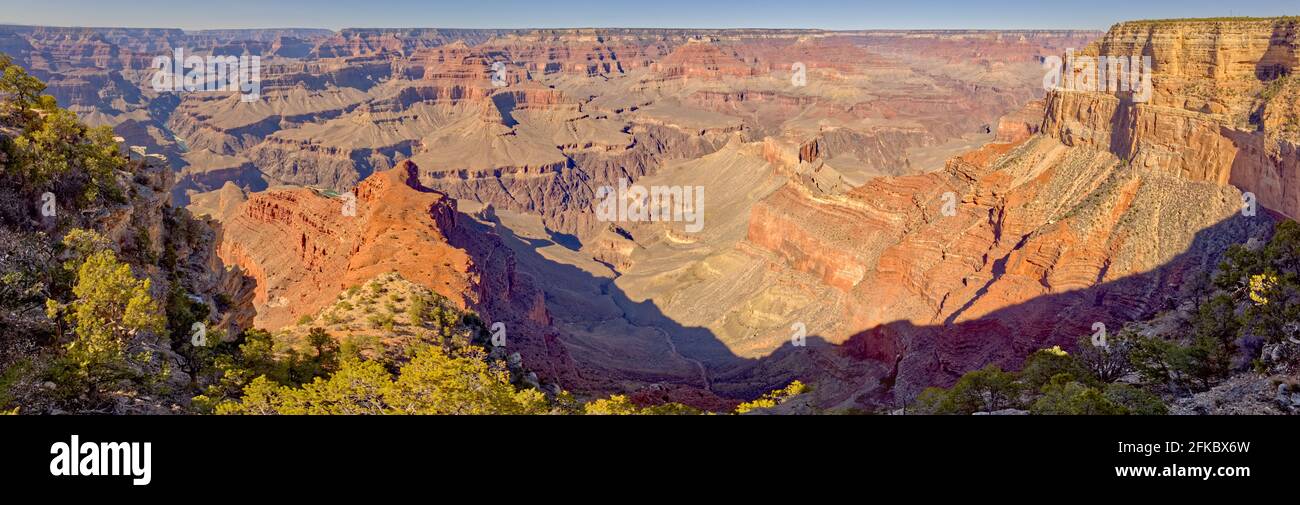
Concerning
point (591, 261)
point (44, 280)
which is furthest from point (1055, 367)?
point (591, 261)

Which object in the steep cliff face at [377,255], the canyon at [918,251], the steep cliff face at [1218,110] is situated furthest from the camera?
the steep cliff face at [377,255]

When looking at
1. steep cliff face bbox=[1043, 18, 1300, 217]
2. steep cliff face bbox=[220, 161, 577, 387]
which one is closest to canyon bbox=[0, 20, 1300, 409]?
steep cliff face bbox=[1043, 18, 1300, 217]

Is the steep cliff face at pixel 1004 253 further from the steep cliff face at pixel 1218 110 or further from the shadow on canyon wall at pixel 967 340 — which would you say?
the steep cliff face at pixel 1218 110

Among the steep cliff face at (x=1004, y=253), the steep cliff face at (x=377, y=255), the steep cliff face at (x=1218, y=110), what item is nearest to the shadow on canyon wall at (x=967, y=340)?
the steep cliff face at (x=1004, y=253)

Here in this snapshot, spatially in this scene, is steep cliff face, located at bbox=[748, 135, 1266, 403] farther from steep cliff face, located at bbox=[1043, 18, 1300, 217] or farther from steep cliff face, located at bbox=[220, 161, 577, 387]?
steep cliff face, located at bbox=[220, 161, 577, 387]

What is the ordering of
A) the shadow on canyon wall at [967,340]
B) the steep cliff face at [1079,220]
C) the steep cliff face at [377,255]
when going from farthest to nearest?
the steep cliff face at [377,255] → the steep cliff face at [1079,220] → the shadow on canyon wall at [967,340]

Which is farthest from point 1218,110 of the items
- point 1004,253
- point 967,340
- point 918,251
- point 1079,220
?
point 967,340
